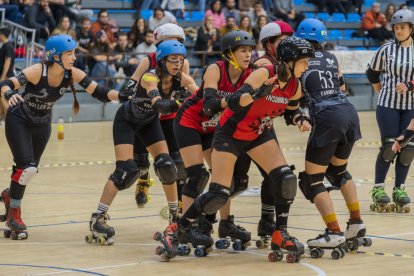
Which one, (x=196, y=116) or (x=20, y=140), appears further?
(x=20, y=140)

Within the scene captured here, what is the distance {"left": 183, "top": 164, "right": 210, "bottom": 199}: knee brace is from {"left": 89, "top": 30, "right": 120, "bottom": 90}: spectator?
11.5 metres

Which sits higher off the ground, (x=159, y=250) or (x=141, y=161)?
(x=141, y=161)

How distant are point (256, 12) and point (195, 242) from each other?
14545 mm

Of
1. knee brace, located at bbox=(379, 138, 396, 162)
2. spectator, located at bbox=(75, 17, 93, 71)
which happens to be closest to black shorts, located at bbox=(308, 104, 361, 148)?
knee brace, located at bbox=(379, 138, 396, 162)

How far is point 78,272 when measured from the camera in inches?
259

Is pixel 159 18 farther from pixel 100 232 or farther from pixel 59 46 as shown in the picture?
pixel 100 232

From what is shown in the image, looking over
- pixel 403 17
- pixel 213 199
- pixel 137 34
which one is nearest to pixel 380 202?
pixel 403 17

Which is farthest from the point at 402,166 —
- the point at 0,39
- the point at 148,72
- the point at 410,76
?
the point at 0,39

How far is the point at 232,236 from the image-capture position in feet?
24.6

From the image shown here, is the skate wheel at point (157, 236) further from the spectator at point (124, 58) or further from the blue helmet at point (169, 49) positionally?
the spectator at point (124, 58)

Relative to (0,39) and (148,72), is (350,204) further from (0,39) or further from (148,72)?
(0,39)

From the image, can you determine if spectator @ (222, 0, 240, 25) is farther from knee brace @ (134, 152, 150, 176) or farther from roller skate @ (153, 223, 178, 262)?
roller skate @ (153, 223, 178, 262)

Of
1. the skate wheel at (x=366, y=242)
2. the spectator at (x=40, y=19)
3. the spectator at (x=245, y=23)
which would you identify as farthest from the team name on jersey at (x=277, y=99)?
the spectator at (x=245, y=23)

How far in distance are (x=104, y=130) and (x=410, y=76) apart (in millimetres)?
8741
